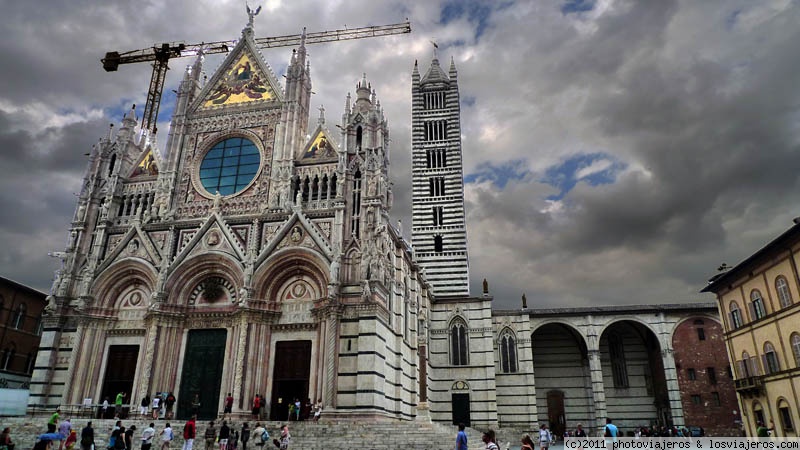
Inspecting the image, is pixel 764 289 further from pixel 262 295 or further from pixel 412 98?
pixel 412 98

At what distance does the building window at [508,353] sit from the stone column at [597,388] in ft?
18.0

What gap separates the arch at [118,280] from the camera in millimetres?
27438

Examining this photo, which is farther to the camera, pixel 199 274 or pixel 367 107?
pixel 367 107

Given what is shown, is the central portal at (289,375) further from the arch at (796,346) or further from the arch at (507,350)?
the arch at (796,346)

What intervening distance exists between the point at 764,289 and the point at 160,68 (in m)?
55.8

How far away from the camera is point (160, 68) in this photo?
55188mm

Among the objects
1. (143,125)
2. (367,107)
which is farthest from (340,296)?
(143,125)

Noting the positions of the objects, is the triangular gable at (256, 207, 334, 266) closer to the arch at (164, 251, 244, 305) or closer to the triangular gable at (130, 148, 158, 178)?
the arch at (164, 251, 244, 305)

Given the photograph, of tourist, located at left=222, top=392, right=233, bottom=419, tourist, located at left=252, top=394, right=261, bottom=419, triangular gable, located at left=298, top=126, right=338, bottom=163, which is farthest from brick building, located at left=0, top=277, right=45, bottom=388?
triangular gable, located at left=298, top=126, right=338, bottom=163

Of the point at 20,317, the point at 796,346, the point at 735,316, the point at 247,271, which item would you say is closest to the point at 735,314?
the point at 735,316

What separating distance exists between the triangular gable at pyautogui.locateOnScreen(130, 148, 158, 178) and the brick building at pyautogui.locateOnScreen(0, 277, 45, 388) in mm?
11831

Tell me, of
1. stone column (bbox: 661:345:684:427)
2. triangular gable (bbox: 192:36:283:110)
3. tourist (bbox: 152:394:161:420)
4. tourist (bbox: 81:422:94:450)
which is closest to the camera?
tourist (bbox: 81:422:94:450)

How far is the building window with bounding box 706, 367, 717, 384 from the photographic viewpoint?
36344 mm

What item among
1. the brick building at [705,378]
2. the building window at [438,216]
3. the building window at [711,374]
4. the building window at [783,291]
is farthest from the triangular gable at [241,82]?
the building window at [711,374]
